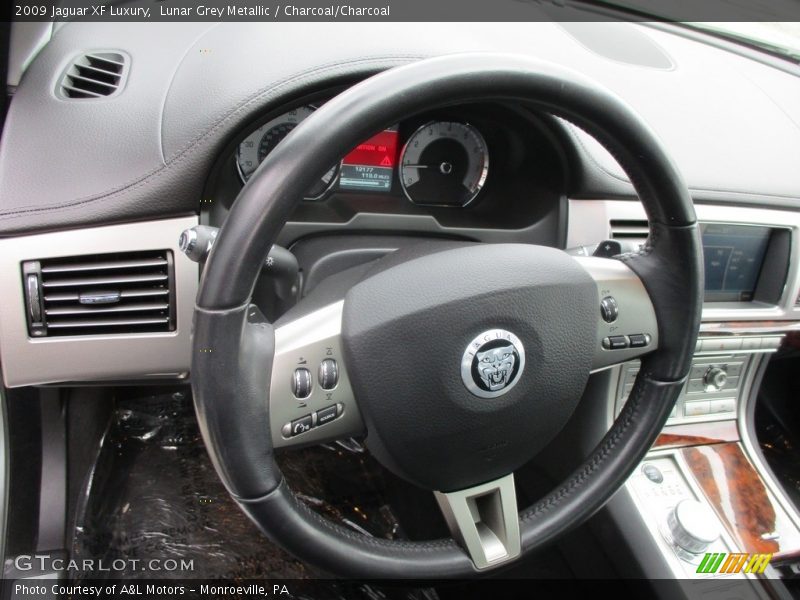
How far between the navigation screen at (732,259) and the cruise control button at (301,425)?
3.63ft

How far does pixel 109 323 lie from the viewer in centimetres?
109

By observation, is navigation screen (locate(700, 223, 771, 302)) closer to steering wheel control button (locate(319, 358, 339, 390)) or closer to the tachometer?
the tachometer

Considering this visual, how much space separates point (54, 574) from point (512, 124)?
4.44ft

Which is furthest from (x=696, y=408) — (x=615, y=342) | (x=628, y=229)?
(x=615, y=342)

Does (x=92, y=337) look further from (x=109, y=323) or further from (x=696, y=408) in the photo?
(x=696, y=408)

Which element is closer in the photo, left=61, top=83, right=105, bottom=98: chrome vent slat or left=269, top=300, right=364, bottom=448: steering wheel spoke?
left=269, top=300, right=364, bottom=448: steering wheel spoke

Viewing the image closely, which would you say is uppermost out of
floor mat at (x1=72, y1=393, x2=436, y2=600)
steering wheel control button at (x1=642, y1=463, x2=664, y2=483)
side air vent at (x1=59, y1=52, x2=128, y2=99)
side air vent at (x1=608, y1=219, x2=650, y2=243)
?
side air vent at (x1=59, y1=52, x2=128, y2=99)

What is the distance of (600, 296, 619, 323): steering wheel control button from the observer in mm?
990

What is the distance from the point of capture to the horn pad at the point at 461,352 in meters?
0.82

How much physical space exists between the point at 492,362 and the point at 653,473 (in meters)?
0.86

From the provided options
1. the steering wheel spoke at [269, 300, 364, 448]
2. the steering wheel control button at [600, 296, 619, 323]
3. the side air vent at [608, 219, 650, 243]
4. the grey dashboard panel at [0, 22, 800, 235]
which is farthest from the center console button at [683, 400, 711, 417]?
the steering wheel spoke at [269, 300, 364, 448]

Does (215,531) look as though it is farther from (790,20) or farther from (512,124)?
(790,20)

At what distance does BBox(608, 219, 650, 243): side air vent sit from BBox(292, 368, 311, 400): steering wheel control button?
31.5 inches

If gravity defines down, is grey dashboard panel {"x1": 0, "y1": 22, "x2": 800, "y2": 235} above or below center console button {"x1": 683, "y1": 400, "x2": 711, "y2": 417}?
above
